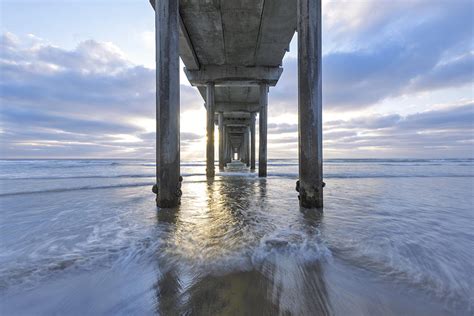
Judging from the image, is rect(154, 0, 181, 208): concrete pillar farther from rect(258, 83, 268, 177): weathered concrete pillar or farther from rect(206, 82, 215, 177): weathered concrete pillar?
rect(258, 83, 268, 177): weathered concrete pillar

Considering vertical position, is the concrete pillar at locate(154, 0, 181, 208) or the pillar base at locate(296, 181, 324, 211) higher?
the concrete pillar at locate(154, 0, 181, 208)

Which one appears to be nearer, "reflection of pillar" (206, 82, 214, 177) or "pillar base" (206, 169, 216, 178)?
"pillar base" (206, 169, 216, 178)

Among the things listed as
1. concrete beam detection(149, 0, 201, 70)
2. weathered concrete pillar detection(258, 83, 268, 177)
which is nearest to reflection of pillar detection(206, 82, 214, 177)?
concrete beam detection(149, 0, 201, 70)

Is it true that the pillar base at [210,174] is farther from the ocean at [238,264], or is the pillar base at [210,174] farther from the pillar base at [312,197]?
the pillar base at [312,197]

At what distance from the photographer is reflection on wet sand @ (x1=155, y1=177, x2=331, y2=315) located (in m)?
1.53

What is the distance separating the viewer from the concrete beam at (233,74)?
11727mm

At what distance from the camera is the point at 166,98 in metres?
4.55

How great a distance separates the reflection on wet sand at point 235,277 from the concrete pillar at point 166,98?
1534 millimetres

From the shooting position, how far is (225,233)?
3.06 meters

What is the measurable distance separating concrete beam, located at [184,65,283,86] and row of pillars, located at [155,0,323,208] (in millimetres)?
7318

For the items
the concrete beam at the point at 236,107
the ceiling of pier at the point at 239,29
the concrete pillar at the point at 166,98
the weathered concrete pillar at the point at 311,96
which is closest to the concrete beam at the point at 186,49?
the ceiling of pier at the point at 239,29

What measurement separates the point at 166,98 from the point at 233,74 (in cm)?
812

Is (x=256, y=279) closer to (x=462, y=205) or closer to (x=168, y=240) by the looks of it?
(x=168, y=240)

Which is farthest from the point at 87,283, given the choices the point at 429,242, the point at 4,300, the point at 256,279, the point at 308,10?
the point at 308,10
